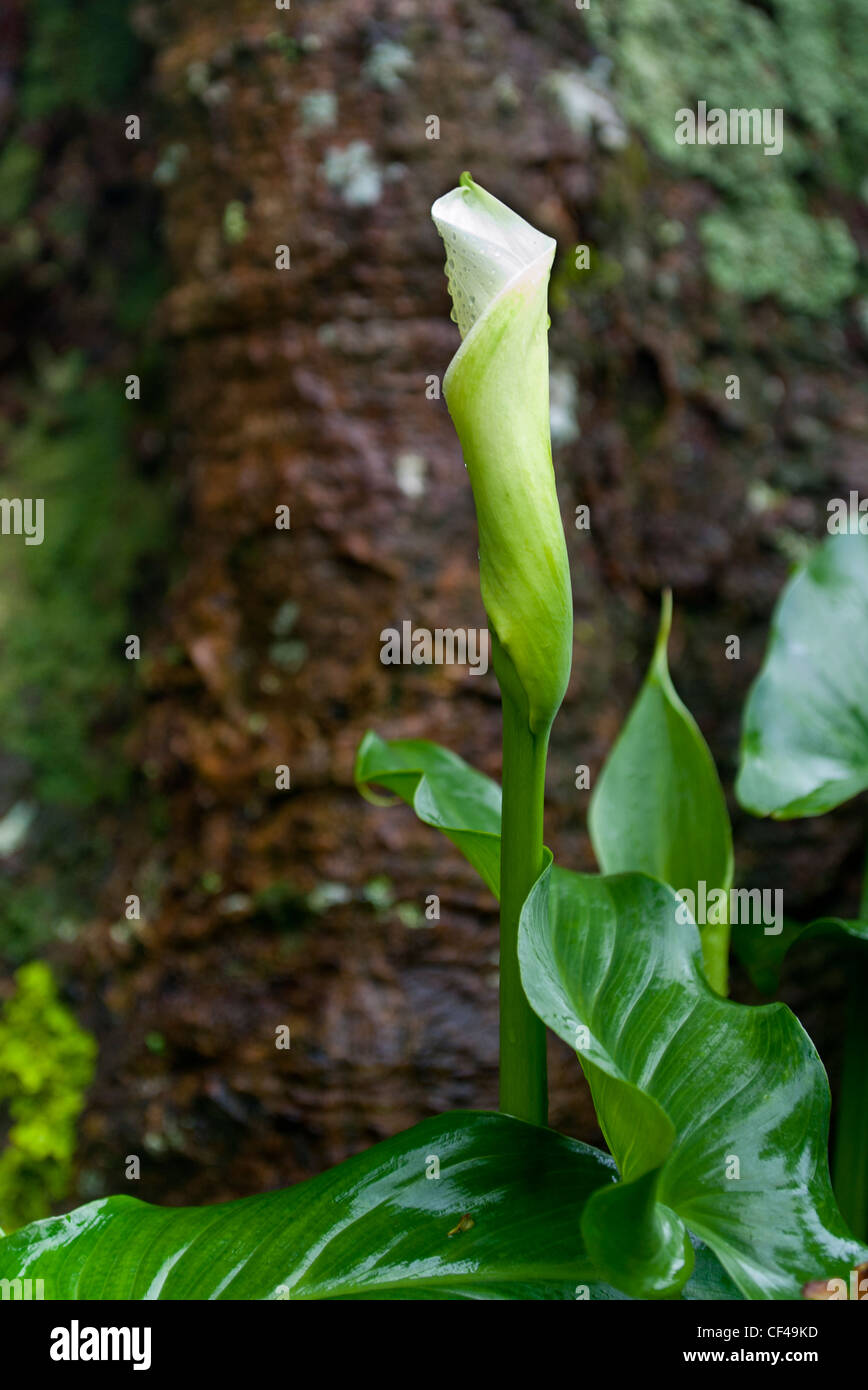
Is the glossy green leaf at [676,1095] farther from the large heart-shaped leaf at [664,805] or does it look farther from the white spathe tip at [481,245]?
the white spathe tip at [481,245]

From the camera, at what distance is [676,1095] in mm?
598

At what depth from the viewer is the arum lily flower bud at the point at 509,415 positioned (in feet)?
1.75

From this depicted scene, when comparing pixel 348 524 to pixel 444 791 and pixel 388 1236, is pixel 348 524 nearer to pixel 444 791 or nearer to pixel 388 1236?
pixel 444 791

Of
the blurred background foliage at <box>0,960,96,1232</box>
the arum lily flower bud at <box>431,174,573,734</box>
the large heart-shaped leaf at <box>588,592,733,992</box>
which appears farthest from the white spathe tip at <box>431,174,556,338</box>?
the blurred background foliage at <box>0,960,96,1232</box>

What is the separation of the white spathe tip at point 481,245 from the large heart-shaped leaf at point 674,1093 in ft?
0.95

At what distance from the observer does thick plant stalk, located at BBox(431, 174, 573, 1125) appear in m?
0.53

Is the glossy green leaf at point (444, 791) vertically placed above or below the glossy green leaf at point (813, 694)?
below

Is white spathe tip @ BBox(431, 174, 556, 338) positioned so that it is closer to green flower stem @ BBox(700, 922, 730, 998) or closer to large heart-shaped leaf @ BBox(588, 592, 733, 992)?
large heart-shaped leaf @ BBox(588, 592, 733, 992)

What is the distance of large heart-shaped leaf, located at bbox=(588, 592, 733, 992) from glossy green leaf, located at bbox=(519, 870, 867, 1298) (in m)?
0.20

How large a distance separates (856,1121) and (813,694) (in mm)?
353

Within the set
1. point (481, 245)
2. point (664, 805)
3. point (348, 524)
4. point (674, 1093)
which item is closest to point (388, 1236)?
point (674, 1093)

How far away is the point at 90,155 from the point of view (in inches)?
57.9

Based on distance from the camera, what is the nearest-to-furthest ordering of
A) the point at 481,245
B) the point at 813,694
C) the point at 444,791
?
the point at 481,245
the point at 444,791
the point at 813,694

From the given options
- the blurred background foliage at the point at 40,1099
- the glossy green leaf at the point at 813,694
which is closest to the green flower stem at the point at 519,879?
the glossy green leaf at the point at 813,694
